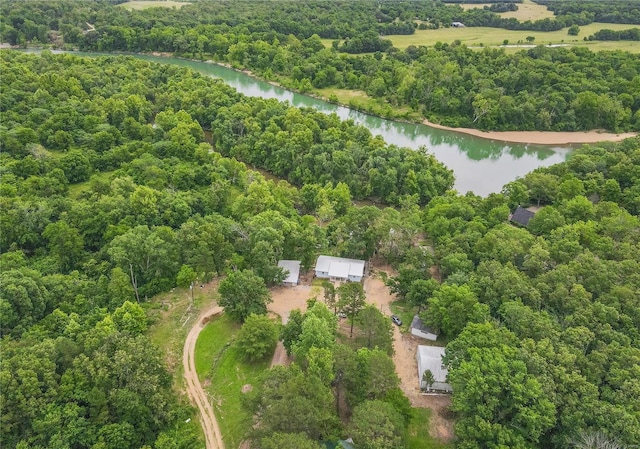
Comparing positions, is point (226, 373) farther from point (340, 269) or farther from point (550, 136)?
point (550, 136)

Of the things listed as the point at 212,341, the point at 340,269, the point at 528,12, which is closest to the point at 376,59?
the point at 340,269

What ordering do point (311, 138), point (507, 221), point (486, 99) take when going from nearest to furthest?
point (507, 221) < point (311, 138) < point (486, 99)

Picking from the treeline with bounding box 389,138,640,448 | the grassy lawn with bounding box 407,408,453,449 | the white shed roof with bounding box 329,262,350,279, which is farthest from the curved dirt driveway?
the treeline with bounding box 389,138,640,448

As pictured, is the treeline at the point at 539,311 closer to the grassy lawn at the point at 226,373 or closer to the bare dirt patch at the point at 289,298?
the bare dirt patch at the point at 289,298

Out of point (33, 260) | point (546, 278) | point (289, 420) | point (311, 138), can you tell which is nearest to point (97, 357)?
point (289, 420)

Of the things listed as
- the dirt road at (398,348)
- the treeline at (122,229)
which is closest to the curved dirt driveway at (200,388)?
the treeline at (122,229)

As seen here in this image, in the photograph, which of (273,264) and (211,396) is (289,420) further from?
(273,264)
